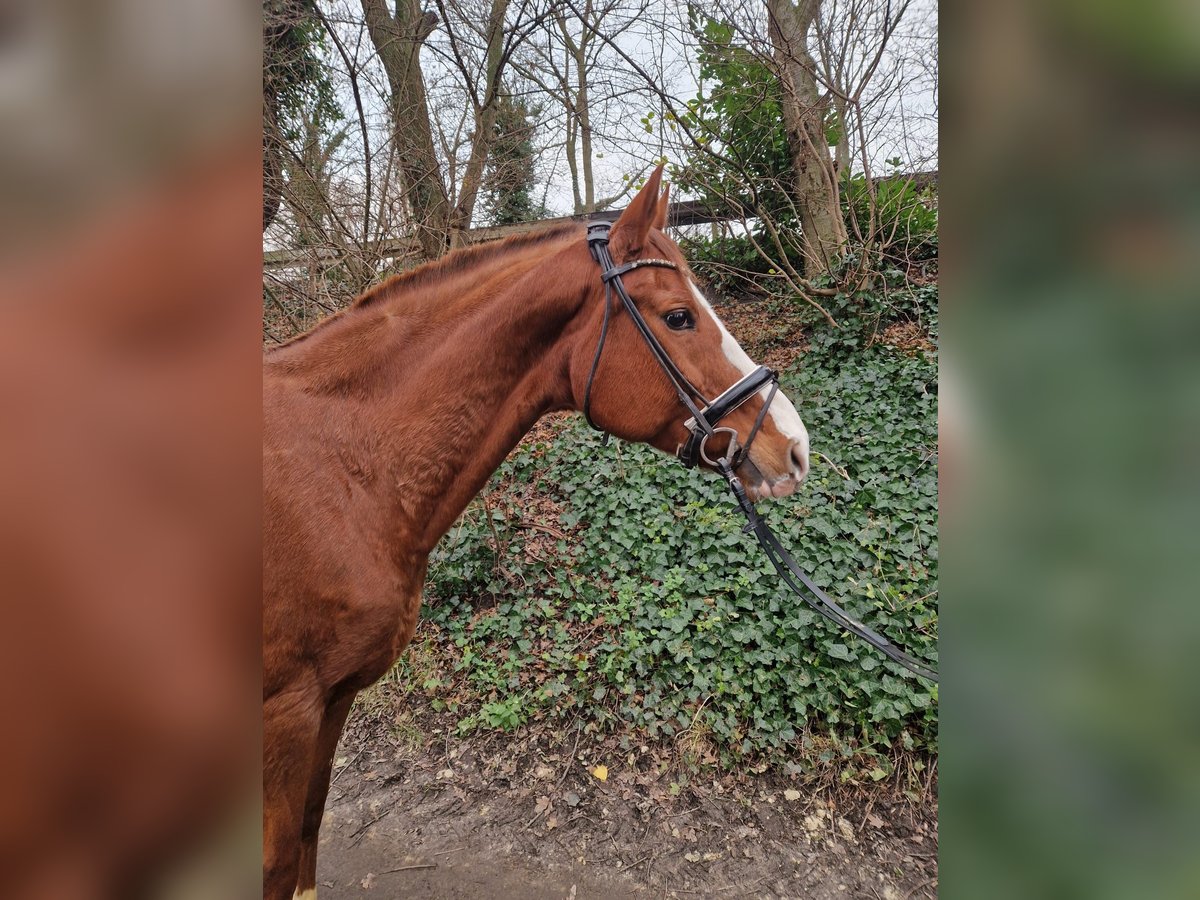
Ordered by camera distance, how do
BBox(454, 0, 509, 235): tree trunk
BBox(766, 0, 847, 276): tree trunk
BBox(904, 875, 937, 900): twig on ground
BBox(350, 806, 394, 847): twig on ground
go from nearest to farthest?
BBox(904, 875, 937, 900): twig on ground, BBox(350, 806, 394, 847): twig on ground, BBox(766, 0, 847, 276): tree trunk, BBox(454, 0, 509, 235): tree trunk

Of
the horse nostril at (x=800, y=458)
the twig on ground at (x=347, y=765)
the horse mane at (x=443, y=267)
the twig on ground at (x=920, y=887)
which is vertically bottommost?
the twig on ground at (x=920, y=887)

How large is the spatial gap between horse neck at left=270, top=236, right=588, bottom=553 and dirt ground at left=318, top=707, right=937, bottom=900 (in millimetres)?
1945

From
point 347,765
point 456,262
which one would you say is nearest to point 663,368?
point 456,262

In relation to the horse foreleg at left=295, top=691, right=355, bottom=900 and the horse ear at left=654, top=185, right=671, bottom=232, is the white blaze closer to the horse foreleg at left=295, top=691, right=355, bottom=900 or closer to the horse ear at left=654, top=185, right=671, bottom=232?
the horse ear at left=654, top=185, right=671, bottom=232

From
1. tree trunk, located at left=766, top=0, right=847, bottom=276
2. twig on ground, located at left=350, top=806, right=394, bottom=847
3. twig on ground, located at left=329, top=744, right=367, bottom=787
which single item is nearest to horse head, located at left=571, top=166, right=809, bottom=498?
twig on ground, located at left=350, top=806, right=394, bottom=847

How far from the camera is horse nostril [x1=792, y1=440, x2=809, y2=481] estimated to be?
5.46ft

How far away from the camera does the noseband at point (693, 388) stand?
5.49 ft

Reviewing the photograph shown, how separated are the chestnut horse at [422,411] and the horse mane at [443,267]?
0.03 feet

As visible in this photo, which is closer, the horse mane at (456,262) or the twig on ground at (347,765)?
the horse mane at (456,262)

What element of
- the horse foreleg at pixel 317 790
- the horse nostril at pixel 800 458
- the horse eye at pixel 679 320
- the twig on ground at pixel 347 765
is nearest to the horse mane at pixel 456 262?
the horse eye at pixel 679 320
